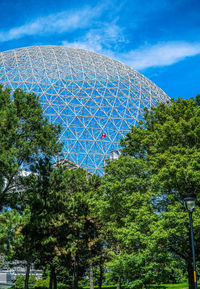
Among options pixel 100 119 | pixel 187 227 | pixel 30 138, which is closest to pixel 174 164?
pixel 187 227

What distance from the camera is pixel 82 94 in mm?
32094

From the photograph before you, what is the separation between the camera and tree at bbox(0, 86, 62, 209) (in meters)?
12.8

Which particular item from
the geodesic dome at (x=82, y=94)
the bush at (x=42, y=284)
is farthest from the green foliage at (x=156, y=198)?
the bush at (x=42, y=284)

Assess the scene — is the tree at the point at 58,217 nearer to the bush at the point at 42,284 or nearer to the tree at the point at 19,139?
the tree at the point at 19,139

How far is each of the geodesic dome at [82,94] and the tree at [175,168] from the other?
1153 centimetres

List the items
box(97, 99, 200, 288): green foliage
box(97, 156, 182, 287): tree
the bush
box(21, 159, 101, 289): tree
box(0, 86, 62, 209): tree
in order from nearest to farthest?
1. box(0, 86, 62, 209): tree
2. box(97, 99, 200, 288): green foliage
3. box(97, 156, 182, 287): tree
4. box(21, 159, 101, 289): tree
5. the bush

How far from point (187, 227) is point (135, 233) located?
2.39 m

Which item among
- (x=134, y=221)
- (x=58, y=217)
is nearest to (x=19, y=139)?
(x=58, y=217)

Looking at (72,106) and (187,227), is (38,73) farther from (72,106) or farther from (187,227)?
(187,227)

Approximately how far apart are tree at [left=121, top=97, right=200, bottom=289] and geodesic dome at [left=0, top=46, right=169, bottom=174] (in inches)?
454

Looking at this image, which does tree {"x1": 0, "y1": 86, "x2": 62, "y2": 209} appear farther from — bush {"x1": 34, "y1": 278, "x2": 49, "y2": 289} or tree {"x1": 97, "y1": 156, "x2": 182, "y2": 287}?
bush {"x1": 34, "y1": 278, "x2": 49, "y2": 289}

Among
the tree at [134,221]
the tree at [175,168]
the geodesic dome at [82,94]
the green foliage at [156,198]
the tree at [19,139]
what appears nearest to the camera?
the tree at [19,139]

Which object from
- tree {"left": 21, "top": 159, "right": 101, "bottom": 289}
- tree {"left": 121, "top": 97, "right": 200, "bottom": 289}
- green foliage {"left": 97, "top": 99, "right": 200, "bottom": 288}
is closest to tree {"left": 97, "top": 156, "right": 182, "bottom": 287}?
green foliage {"left": 97, "top": 99, "right": 200, "bottom": 288}

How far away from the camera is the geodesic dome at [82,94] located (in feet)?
96.2
